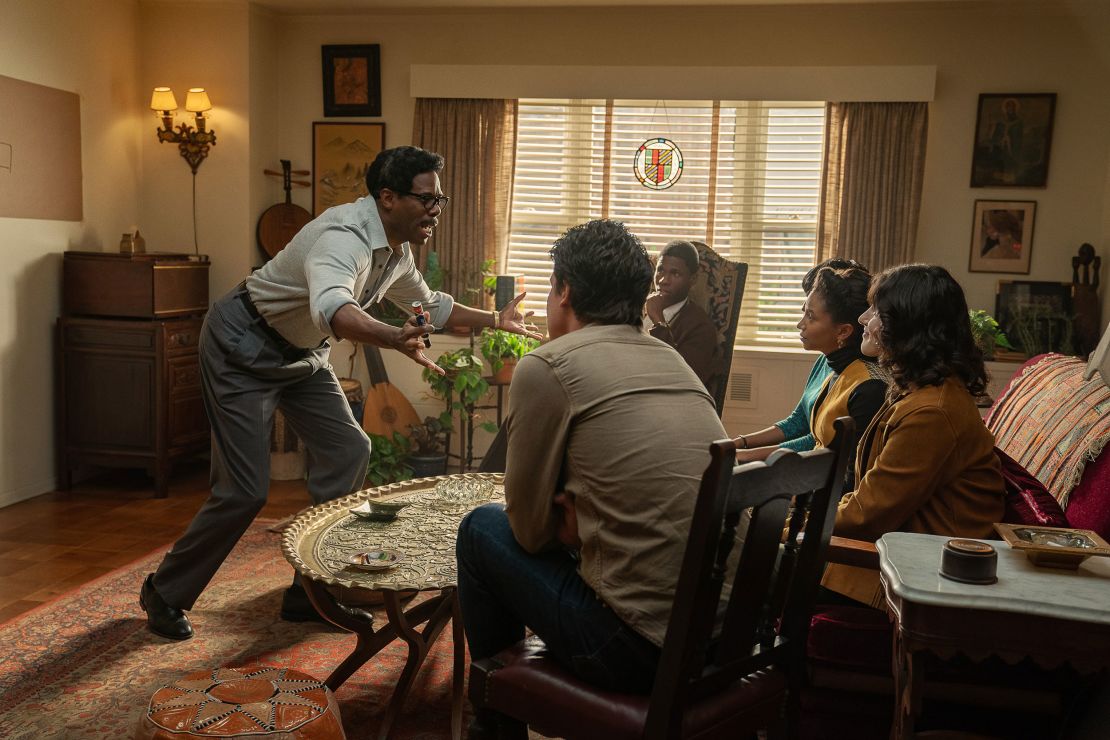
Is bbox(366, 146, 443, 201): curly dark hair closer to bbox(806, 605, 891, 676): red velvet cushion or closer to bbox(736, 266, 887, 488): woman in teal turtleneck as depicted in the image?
bbox(736, 266, 887, 488): woman in teal turtleneck

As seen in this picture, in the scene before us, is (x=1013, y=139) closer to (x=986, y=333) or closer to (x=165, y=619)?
(x=986, y=333)

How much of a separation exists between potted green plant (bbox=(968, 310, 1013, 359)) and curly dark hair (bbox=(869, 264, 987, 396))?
2.92 meters

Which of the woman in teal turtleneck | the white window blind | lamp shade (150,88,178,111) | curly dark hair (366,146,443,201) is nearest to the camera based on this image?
the woman in teal turtleneck

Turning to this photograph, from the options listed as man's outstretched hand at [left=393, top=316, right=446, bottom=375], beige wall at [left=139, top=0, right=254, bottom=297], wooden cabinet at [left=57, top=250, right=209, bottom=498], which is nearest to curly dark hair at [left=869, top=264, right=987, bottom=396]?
man's outstretched hand at [left=393, top=316, right=446, bottom=375]

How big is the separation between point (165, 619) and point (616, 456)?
219 cm

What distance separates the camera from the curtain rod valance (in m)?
5.32

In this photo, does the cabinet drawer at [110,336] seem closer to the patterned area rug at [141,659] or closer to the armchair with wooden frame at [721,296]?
the patterned area rug at [141,659]

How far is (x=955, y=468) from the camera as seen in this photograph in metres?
A: 2.17

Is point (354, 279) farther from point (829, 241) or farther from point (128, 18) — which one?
point (128, 18)

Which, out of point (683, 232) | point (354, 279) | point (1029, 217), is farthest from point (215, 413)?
point (1029, 217)

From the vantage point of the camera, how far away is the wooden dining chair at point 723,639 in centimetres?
154

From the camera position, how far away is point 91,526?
4.57m

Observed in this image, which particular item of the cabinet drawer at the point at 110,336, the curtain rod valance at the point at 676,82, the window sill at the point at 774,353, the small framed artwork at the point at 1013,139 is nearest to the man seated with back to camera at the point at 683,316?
the window sill at the point at 774,353

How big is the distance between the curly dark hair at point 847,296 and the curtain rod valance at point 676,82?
2989 millimetres
